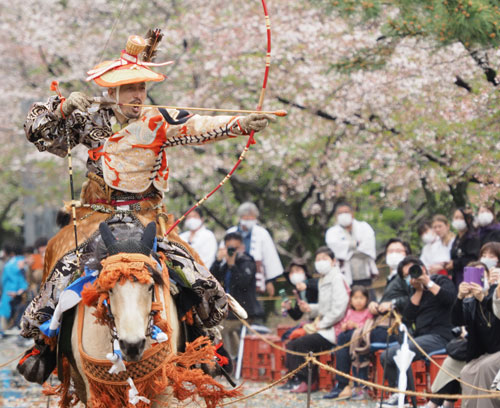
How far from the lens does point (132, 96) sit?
600cm

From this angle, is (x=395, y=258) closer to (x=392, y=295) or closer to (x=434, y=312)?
(x=392, y=295)

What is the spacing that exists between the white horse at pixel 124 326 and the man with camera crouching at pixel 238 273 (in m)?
5.43

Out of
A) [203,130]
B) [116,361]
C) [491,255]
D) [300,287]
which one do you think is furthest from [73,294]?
[300,287]

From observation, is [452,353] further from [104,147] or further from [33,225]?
[33,225]

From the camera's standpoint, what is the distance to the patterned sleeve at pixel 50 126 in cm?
597

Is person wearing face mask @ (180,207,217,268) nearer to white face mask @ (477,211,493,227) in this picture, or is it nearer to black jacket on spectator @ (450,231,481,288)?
black jacket on spectator @ (450,231,481,288)

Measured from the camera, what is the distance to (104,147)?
6.05 meters

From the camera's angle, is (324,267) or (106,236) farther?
(324,267)

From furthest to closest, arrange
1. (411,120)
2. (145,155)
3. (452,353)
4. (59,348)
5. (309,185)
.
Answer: (309,185) < (411,120) < (452,353) < (145,155) < (59,348)

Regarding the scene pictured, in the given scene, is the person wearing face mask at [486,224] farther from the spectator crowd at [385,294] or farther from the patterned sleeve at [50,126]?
the patterned sleeve at [50,126]

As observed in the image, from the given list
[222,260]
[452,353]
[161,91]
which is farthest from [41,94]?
[452,353]

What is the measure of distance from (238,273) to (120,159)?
537 cm

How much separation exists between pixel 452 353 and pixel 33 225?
722 inches

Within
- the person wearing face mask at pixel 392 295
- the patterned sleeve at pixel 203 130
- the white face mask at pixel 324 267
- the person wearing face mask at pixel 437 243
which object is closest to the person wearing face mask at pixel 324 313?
the white face mask at pixel 324 267
